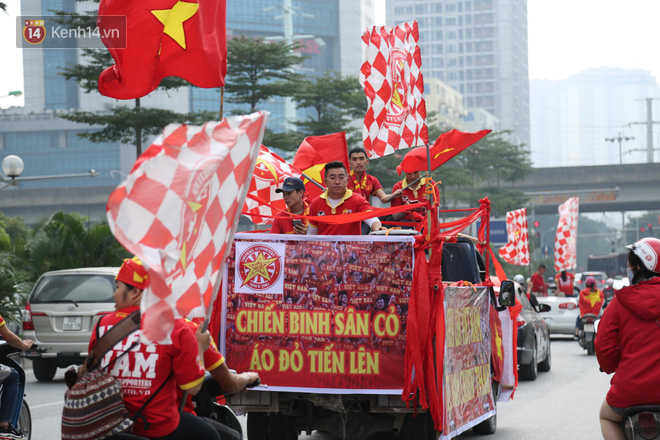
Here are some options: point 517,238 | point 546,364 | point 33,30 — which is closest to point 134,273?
point 546,364

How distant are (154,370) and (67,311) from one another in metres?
11.7

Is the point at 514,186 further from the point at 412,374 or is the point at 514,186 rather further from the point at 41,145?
the point at 41,145

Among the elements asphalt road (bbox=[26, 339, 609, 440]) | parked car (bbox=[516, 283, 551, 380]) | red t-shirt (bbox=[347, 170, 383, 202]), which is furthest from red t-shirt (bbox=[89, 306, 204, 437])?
parked car (bbox=[516, 283, 551, 380])

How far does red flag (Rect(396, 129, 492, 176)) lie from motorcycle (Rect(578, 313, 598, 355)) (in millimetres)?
11681

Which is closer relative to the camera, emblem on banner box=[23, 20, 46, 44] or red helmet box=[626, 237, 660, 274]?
red helmet box=[626, 237, 660, 274]

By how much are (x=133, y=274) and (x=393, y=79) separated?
637 centimetres

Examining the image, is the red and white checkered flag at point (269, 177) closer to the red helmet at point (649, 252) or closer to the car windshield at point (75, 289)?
the car windshield at point (75, 289)

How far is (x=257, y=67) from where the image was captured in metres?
37.5

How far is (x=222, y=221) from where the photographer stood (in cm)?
460

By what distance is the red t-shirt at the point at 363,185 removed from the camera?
10.9m

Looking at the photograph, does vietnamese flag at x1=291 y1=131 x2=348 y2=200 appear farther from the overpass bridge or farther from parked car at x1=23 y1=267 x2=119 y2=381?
the overpass bridge

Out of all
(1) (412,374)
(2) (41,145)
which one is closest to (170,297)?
(1) (412,374)

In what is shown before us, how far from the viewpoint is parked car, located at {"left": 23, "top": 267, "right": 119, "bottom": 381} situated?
15.6 m

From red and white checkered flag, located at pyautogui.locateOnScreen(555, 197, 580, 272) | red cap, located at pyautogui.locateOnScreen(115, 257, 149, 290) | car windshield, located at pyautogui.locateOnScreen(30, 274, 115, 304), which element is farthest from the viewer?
red and white checkered flag, located at pyautogui.locateOnScreen(555, 197, 580, 272)
